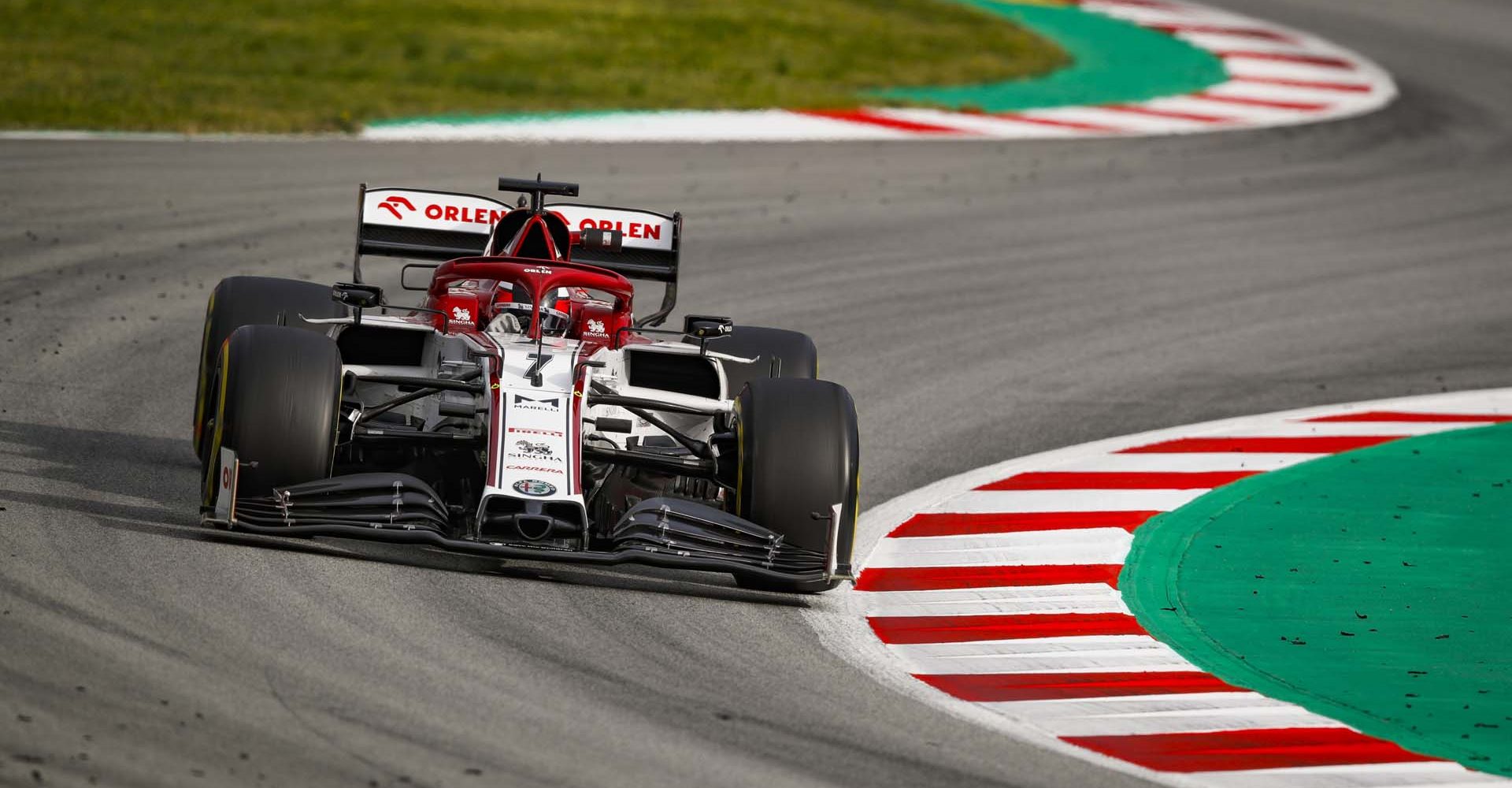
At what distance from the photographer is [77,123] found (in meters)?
18.3

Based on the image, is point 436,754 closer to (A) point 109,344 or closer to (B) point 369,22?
(A) point 109,344

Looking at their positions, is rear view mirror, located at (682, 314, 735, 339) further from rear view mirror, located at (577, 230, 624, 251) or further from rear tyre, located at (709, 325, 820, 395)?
rear view mirror, located at (577, 230, 624, 251)

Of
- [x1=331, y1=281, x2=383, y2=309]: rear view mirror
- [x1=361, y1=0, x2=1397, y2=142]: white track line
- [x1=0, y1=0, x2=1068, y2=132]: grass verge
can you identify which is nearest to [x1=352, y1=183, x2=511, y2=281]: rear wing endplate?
[x1=331, y1=281, x2=383, y2=309]: rear view mirror

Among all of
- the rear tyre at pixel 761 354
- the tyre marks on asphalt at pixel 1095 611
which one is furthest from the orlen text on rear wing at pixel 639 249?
the tyre marks on asphalt at pixel 1095 611

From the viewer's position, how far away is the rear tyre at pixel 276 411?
8.13 meters

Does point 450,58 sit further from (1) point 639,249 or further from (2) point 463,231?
(1) point 639,249

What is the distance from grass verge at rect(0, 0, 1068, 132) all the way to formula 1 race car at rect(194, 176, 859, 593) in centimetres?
976

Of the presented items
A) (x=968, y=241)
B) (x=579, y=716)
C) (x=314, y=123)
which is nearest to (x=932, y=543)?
(x=579, y=716)

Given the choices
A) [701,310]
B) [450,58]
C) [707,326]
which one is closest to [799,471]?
[707,326]

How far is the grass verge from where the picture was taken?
1950 cm

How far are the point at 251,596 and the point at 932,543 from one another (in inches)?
134

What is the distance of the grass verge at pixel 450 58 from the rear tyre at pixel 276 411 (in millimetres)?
10826

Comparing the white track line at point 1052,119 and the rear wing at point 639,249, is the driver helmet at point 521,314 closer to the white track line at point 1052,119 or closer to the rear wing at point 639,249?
the rear wing at point 639,249

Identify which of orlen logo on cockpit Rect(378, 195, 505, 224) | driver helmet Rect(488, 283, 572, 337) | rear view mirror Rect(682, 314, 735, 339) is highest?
orlen logo on cockpit Rect(378, 195, 505, 224)
